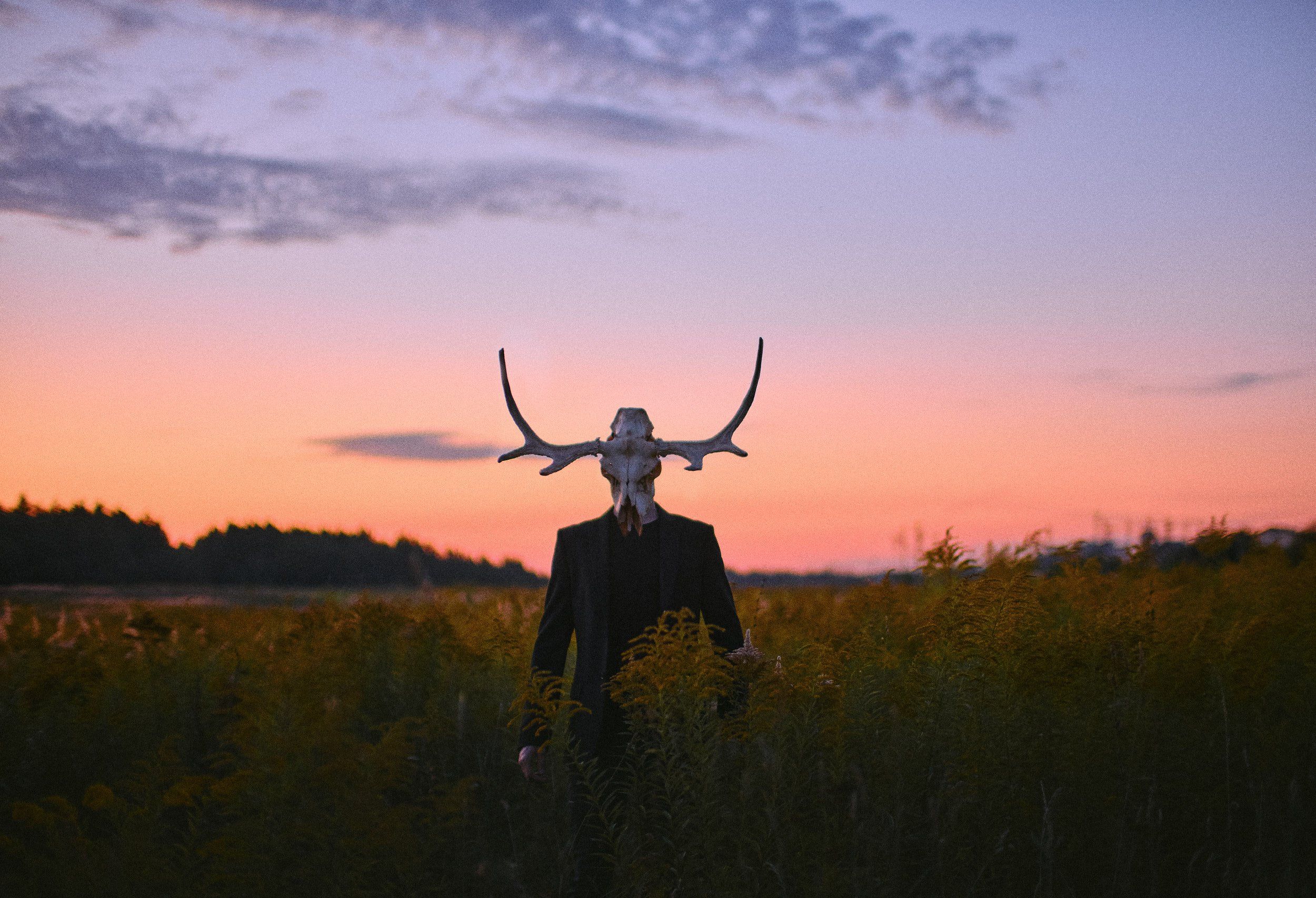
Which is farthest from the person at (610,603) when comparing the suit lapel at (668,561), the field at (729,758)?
the field at (729,758)

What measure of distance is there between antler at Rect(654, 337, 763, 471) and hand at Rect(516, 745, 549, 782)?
5.05ft

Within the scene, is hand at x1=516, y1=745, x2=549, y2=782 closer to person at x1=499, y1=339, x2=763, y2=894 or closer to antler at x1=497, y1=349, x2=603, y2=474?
A: person at x1=499, y1=339, x2=763, y2=894

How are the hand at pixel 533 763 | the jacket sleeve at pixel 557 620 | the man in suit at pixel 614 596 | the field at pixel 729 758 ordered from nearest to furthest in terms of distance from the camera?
the field at pixel 729 758 → the hand at pixel 533 763 → the man in suit at pixel 614 596 → the jacket sleeve at pixel 557 620

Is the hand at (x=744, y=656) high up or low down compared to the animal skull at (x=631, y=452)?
down

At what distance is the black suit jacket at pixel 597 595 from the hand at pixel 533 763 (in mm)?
59

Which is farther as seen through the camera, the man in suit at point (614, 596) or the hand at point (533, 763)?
the man in suit at point (614, 596)

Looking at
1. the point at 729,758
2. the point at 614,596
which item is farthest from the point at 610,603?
the point at 729,758

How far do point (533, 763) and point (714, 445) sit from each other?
6.11 ft

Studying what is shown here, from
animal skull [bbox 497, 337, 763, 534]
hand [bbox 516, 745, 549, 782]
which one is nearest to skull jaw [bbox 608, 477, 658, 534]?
animal skull [bbox 497, 337, 763, 534]

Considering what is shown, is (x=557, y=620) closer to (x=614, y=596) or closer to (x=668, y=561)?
(x=614, y=596)

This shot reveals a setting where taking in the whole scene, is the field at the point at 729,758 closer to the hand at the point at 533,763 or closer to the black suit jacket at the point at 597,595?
the hand at the point at 533,763

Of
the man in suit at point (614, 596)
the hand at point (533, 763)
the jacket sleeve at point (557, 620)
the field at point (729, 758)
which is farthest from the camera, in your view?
the jacket sleeve at point (557, 620)

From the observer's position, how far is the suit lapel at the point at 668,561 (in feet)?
15.0

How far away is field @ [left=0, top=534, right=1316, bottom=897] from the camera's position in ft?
12.7
